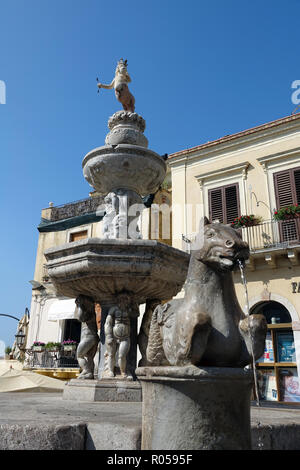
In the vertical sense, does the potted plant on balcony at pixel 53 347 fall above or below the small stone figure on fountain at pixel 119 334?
above

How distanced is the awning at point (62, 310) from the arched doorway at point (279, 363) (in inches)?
357

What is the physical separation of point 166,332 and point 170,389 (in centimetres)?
35

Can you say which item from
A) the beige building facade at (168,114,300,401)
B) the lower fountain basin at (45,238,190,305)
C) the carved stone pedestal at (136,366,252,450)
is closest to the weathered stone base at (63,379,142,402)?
the lower fountain basin at (45,238,190,305)

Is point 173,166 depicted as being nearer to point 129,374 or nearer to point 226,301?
point 129,374

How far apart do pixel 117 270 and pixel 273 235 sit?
10967mm

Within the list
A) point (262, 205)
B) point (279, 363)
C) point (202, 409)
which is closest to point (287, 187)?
point (262, 205)

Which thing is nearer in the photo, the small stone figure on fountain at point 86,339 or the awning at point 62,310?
the small stone figure on fountain at point 86,339

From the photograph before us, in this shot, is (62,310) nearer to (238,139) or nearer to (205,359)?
(238,139)

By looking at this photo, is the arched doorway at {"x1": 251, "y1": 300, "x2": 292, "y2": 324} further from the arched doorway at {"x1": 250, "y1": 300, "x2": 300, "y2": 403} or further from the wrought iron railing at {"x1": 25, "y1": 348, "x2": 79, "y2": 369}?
the wrought iron railing at {"x1": 25, "y1": 348, "x2": 79, "y2": 369}

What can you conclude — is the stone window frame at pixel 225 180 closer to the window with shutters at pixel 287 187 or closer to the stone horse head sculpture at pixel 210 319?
the window with shutters at pixel 287 187

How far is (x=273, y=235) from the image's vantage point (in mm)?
14430

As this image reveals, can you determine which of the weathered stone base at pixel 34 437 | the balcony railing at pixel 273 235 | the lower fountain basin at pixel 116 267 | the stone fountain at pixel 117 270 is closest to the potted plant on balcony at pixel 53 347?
the balcony railing at pixel 273 235

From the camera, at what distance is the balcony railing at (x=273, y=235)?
546 inches
